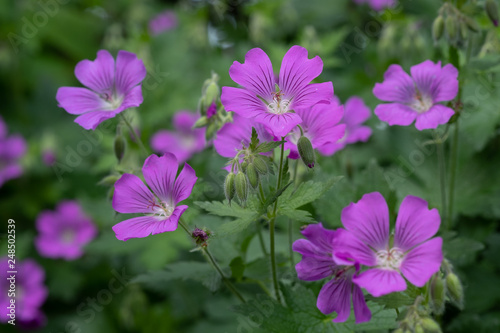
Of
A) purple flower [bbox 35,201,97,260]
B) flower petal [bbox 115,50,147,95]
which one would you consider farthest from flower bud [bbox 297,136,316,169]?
purple flower [bbox 35,201,97,260]

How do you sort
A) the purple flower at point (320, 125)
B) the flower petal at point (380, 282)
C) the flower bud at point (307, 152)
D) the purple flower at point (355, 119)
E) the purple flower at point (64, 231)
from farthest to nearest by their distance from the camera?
the purple flower at point (64, 231) < the purple flower at point (355, 119) < the purple flower at point (320, 125) < the flower bud at point (307, 152) < the flower petal at point (380, 282)

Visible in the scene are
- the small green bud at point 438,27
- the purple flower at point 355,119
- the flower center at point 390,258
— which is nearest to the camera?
the flower center at point 390,258

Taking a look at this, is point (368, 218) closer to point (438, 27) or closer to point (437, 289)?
point (437, 289)

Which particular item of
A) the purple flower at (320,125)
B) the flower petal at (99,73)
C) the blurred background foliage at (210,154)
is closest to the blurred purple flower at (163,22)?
the blurred background foliage at (210,154)

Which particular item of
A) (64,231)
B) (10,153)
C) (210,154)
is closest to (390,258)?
(210,154)

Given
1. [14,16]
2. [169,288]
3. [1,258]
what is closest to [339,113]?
[169,288]

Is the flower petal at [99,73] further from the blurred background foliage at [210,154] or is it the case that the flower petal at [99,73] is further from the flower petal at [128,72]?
the blurred background foliage at [210,154]
